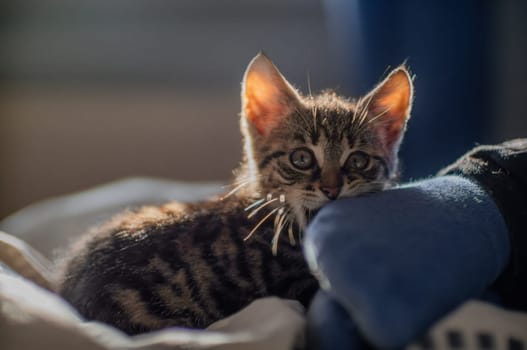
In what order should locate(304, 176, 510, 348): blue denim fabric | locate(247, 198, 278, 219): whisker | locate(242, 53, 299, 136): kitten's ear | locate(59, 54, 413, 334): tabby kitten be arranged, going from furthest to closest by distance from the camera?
locate(242, 53, 299, 136): kitten's ear, locate(247, 198, 278, 219): whisker, locate(59, 54, 413, 334): tabby kitten, locate(304, 176, 510, 348): blue denim fabric

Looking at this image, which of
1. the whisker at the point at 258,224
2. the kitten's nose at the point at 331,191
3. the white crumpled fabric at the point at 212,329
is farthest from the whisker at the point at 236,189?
the white crumpled fabric at the point at 212,329

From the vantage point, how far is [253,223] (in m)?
1.19

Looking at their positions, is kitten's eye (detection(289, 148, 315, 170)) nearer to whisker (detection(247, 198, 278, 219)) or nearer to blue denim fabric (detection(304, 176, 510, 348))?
whisker (detection(247, 198, 278, 219))

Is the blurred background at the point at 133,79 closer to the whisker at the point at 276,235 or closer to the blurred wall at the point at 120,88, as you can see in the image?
the blurred wall at the point at 120,88

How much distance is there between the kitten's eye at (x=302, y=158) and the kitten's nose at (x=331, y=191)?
0.31 feet

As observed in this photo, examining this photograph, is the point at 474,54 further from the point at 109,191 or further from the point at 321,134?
the point at 109,191

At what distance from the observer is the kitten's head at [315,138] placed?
3.82 feet

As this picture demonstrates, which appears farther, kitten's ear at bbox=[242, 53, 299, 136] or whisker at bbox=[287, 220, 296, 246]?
kitten's ear at bbox=[242, 53, 299, 136]

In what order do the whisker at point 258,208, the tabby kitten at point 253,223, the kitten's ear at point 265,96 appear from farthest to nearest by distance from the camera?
the kitten's ear at point 265,96
the whisker at point 258,208
the tabby kitten at point 253,223

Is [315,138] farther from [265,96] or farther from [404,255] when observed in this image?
[404,255]

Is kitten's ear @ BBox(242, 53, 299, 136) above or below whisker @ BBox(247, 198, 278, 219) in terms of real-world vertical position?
above

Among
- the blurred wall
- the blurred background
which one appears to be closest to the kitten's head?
the blurred background

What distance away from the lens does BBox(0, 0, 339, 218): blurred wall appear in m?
2.78

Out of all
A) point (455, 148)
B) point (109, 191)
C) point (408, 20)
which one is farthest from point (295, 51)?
point (109, 191)
